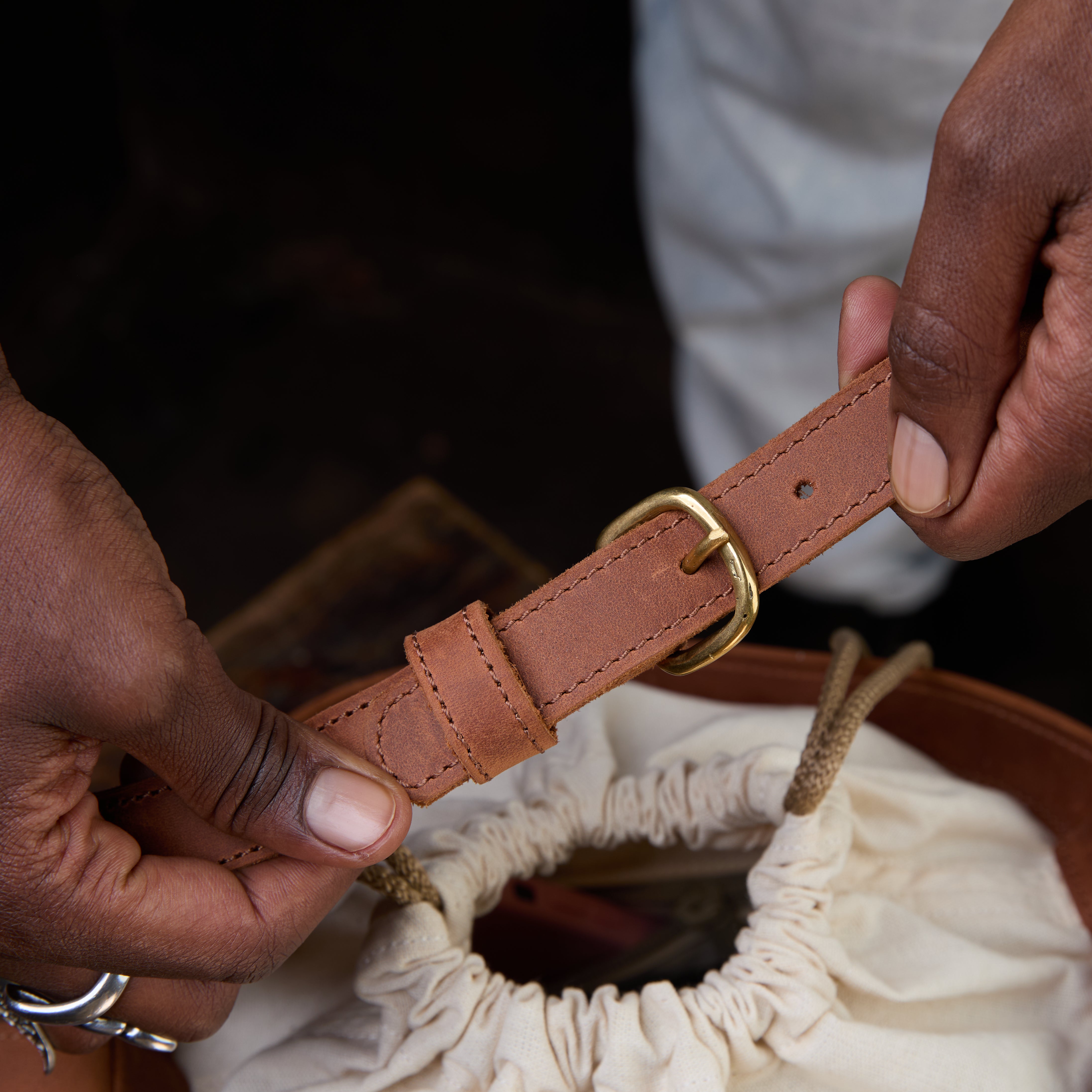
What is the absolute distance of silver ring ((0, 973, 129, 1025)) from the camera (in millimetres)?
521

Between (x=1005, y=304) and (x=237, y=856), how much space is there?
53cm

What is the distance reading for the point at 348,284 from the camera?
181 cm

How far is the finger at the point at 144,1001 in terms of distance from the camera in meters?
0.53

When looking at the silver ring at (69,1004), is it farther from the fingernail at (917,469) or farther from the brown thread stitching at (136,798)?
the fingernail at (917,469)

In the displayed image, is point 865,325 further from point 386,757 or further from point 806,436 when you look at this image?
point 386,757

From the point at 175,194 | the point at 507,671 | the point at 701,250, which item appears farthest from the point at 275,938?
the point at 175,194

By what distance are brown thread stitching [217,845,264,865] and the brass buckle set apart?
276mm

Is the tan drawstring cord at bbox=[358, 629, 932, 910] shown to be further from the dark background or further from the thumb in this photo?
the dark background

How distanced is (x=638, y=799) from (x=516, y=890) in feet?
0.43

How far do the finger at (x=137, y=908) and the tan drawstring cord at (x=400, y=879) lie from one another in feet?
0.18

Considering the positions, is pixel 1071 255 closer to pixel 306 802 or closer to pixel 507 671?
pixel 507 671

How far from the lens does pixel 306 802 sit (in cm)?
50

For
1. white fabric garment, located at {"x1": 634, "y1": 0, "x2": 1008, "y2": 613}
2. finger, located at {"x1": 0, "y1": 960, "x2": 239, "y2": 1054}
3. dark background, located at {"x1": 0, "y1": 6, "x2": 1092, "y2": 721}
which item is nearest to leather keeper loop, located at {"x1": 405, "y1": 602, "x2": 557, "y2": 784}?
finger, located at {"x1": 0, "y1": 960, "x2": 239, "y2": 1054}

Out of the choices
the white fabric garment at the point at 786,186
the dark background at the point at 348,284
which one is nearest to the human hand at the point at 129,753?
the white fabric garment at the point at 786,186
